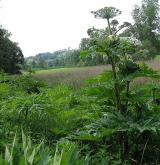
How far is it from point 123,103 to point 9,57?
107 feet

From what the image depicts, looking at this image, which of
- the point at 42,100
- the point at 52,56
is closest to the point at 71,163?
the point at 42,100

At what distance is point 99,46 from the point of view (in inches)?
149

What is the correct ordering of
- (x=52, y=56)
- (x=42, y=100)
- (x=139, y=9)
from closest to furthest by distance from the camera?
(x=42, y=100), (x=139, y=9), (x=52, y=56)

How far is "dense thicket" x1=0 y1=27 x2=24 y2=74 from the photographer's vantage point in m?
32.8

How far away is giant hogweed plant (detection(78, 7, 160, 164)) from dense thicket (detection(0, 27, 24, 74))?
89.9ft

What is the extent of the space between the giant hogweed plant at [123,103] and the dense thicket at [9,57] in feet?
89.9

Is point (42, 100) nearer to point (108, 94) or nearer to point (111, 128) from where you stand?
point (108, 94)

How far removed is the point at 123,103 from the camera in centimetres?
416

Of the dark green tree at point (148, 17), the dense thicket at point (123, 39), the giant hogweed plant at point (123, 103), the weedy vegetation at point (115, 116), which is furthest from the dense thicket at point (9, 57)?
the giant hogweed plant at point (123, 103)

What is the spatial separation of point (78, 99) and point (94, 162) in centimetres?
232

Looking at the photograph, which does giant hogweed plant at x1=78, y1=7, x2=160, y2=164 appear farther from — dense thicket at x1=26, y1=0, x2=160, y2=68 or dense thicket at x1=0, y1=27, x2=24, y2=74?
dense thicket at x1=0, y1=27, x2=24, y2=74

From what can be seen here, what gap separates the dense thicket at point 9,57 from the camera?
1291 inches

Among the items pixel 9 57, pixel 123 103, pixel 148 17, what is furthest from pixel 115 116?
pixel 148 17

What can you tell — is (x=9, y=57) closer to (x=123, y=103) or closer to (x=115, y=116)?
(x=123, y=103)
